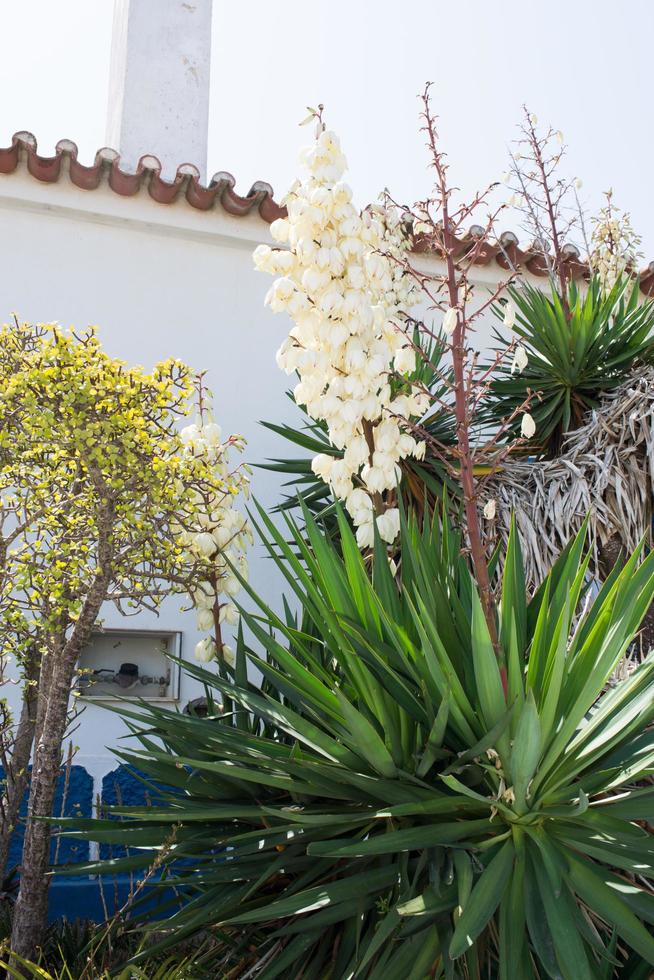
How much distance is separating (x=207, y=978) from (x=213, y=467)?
140cm

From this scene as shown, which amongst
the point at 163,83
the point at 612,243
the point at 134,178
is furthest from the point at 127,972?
the point at 163,83

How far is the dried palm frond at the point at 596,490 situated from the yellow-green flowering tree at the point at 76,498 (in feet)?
4.69

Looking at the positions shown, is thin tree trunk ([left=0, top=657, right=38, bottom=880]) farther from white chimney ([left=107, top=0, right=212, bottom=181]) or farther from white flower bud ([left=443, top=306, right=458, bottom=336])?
white chimney ([left=107, top=0, right=212, bottom=181])

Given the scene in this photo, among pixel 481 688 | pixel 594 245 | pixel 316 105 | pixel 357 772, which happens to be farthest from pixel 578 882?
pixel 594 245

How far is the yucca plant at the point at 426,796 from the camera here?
2027 mm

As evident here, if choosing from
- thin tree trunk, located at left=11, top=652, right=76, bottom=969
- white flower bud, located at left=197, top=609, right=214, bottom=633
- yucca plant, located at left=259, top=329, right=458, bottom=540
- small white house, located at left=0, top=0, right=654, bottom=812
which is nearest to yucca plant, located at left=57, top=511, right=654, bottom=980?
white flower bud, located at left=197, top=609, right=214, bottom=633

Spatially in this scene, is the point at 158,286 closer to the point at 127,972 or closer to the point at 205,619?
the point at 205,619

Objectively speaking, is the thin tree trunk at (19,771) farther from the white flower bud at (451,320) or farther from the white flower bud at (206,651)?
the white flower bud at (451,320)

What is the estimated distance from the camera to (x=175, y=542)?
3.06 m

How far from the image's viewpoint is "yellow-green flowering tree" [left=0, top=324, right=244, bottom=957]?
114 inches

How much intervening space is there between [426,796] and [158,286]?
3467 millimetres

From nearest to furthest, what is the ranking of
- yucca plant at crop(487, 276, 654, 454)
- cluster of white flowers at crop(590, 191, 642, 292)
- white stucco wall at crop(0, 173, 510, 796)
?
yucca plant at crop(487, 276, 654, 454), white stucco wall at crop(0, 173, 510, 796), cluster of white flowers at crop(590, 191, 642, 292)

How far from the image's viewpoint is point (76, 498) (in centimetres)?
297

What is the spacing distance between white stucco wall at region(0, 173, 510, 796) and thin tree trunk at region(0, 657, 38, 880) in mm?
1206
